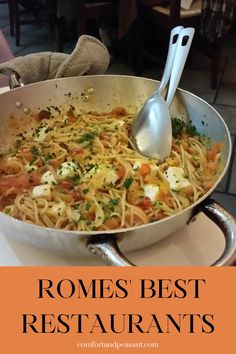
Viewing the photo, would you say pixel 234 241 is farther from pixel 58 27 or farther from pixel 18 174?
pixel 58 27

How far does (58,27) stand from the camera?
3.25 meters

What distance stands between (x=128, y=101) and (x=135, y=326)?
2.13 ft

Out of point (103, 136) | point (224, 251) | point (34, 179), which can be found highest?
point (103, 136)

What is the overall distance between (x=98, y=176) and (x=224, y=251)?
13.5 inches

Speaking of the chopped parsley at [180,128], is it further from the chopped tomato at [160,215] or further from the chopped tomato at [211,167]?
the chopped tomato at [160,215]

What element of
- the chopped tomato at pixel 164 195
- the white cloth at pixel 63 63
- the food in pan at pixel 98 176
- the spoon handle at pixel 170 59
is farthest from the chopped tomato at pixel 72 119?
the chopped tomato at pixel 164 195

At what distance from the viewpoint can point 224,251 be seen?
0.60 metres

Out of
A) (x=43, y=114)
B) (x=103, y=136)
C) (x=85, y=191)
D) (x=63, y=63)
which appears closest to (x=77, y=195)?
(x=85, y=191)

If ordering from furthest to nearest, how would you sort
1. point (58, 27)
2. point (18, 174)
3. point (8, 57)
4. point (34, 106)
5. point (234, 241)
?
1. point (58, 27)
2. point (8, 57)
3. point (34, 106)
4. point (18, 174)
5. point (234, 241)

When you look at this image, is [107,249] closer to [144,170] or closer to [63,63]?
[144,170]

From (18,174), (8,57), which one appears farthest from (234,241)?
(8,57)

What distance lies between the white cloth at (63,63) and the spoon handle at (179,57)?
0.28 m

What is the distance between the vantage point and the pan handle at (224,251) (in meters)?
0.58

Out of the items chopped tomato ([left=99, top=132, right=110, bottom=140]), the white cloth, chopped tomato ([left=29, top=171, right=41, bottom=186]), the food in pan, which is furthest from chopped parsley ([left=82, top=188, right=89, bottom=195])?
the white cloth
